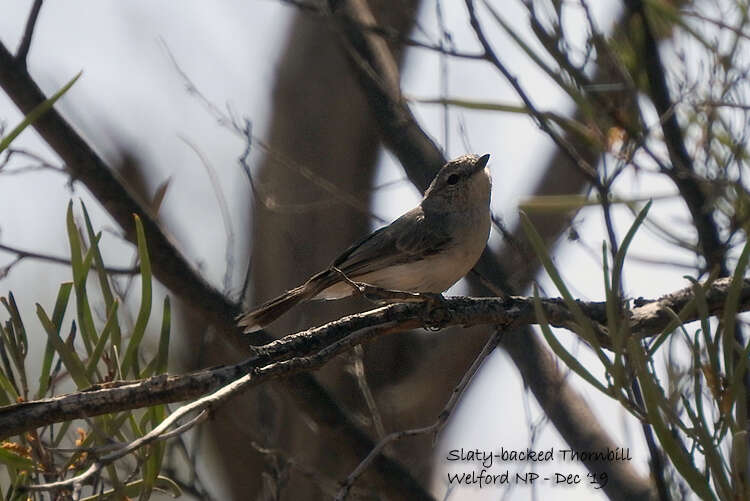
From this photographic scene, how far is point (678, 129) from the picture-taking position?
Result: 8.06 feet

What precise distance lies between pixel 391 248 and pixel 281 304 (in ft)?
2.31

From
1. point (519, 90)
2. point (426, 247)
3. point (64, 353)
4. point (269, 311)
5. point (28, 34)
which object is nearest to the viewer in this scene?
point (64, 353)

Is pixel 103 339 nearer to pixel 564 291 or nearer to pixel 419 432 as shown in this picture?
pixel 419 432

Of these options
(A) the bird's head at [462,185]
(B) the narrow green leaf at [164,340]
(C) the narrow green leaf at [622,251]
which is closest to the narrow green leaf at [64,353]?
(B) the narrow green leaf at [164,340]

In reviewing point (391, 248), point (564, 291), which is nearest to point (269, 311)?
point (391, 248)

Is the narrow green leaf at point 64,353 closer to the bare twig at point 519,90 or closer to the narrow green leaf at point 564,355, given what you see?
the narrow green leaf at point 564,355

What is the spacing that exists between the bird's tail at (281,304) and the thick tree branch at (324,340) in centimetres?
112

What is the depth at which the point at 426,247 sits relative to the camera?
3.67m

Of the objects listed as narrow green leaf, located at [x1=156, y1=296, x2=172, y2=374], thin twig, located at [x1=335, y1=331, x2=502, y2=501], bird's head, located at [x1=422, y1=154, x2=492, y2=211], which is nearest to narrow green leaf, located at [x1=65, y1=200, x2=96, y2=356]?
narrow green leaf, located at [x1=156, y1=296, x2=172, y2=374]

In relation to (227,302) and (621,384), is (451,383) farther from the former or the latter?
(621,384)

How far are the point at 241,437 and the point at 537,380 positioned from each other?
7.38 ft

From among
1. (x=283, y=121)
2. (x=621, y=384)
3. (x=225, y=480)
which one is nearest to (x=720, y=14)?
(x=621, y=384)

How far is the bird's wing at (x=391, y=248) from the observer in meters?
3.61

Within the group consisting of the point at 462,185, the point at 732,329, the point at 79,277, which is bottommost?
the point at 732,329
